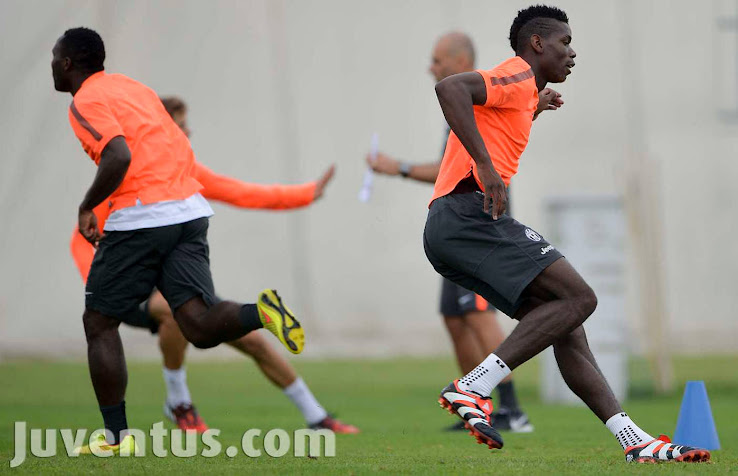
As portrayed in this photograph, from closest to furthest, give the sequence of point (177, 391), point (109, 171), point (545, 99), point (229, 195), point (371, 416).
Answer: point (545, 99)
point (109, 171)
point (229, 195)
point (177, 391)
point (371, 416)

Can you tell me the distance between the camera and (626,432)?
5.07 meters

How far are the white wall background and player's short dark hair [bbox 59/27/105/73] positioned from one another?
30.5 ft

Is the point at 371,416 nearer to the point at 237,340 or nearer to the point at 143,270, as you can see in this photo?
the point at 237,340

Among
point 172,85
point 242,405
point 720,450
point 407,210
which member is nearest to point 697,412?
point 720,450

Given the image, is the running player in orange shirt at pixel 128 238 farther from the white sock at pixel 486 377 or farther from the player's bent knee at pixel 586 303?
the player's bent knee at pixel 586 303

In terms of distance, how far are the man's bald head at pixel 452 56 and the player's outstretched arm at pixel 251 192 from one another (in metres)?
1.22

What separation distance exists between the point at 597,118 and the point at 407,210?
274cm

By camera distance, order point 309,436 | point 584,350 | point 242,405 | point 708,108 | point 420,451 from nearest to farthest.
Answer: point 584,350 < point 420,451 < point 309,436 < point 242,405 < point 708,108

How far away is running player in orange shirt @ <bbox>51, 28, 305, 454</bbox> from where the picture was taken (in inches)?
218

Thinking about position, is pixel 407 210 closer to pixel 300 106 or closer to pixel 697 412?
pixel 300 106

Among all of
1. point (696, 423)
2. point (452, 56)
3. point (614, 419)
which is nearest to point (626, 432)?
point (614, 419)

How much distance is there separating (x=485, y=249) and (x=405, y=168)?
2896 millimetres

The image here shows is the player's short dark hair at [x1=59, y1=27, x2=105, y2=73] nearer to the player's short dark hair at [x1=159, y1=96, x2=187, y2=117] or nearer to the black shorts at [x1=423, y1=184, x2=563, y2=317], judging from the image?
the player's short dark hair at [x1=159, y1=96, x2=187, y2=117]

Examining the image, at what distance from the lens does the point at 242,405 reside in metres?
9.40
